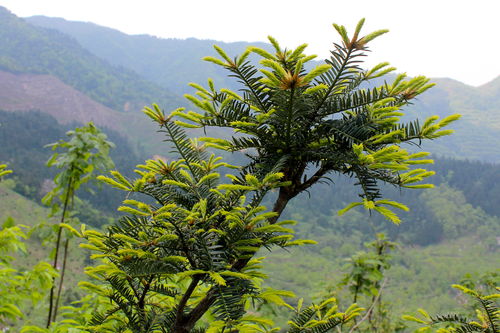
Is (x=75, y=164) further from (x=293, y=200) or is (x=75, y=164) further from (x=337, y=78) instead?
(x=293, y=200)

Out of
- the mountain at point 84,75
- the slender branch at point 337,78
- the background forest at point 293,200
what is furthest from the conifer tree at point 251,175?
the mountain at point 84,75

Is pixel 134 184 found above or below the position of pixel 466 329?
above

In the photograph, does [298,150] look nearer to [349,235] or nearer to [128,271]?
[128,271]

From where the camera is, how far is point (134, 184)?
146 cm

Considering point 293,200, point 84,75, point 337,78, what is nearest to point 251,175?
point 337,78

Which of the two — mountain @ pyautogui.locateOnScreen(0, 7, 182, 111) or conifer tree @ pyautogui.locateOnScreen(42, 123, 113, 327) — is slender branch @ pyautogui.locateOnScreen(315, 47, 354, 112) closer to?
conifer tree @ pyautogui.locateOnScreen(42, 123, 113, 327)

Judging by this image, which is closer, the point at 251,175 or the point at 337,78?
the point at 251,175

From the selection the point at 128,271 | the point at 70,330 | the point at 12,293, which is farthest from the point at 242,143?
the point at 12,293

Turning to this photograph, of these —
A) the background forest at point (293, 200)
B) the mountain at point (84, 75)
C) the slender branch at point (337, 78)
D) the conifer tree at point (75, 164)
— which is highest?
the mountain at point (84, 75)

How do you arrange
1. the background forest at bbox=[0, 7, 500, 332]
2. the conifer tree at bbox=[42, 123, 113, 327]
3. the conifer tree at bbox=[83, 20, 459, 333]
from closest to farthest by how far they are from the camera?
the conifer tree at bbox=[83, 20, 459, 333]
the conifer tree at bbox=[42, 123, 113, 327]
the background forest at bbox=[0, 7, 500, 332]

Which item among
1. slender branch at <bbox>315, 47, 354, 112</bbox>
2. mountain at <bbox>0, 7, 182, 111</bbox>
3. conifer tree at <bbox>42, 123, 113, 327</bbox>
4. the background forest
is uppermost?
mountain at <bbox>0, 7, 182, 111</bbox>

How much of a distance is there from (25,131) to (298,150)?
12572cm

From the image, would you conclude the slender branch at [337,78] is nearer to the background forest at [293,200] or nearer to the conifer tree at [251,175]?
the conifer tree at [251,175]

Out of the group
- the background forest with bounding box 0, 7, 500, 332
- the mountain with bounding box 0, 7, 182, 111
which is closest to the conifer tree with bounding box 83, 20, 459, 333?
the background forest with bounding box 0, 7, 500, 332
